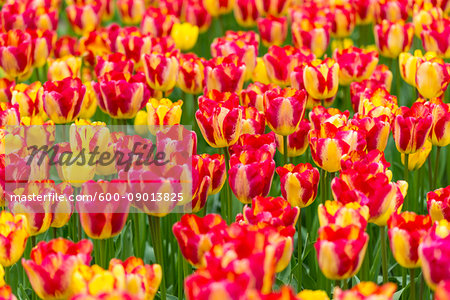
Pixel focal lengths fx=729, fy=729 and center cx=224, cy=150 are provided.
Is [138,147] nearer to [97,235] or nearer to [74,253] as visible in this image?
[97,235]

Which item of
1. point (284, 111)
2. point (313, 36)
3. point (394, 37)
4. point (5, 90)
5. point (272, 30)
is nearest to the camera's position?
point (284, 111)

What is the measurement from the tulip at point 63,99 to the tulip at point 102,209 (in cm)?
78

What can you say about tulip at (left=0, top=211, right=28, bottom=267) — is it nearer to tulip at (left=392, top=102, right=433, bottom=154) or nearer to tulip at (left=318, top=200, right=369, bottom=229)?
tulip at (left=318, top=200, right=369, bottom=229)

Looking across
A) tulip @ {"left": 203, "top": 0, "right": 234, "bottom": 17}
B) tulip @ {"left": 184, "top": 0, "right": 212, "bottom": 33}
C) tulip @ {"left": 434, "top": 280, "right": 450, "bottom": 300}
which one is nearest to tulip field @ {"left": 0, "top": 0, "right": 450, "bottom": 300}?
tulip @ {"left": 434, "top": 280, "right": 450, "bottom": 300}

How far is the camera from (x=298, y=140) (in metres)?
2.48

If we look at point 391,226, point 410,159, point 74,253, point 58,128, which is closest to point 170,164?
point 74,253

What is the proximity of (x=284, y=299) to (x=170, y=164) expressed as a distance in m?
0.70

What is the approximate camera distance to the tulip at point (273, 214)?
1.64 meters

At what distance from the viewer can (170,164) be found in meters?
1.82

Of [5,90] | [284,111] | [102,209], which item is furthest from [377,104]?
[5,90]

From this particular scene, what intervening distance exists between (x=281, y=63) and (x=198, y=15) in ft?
4.34

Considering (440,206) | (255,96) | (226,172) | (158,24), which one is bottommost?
(226,172)

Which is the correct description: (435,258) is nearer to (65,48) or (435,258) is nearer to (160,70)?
(160,70)

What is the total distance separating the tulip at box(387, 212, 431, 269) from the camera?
5.27ft
